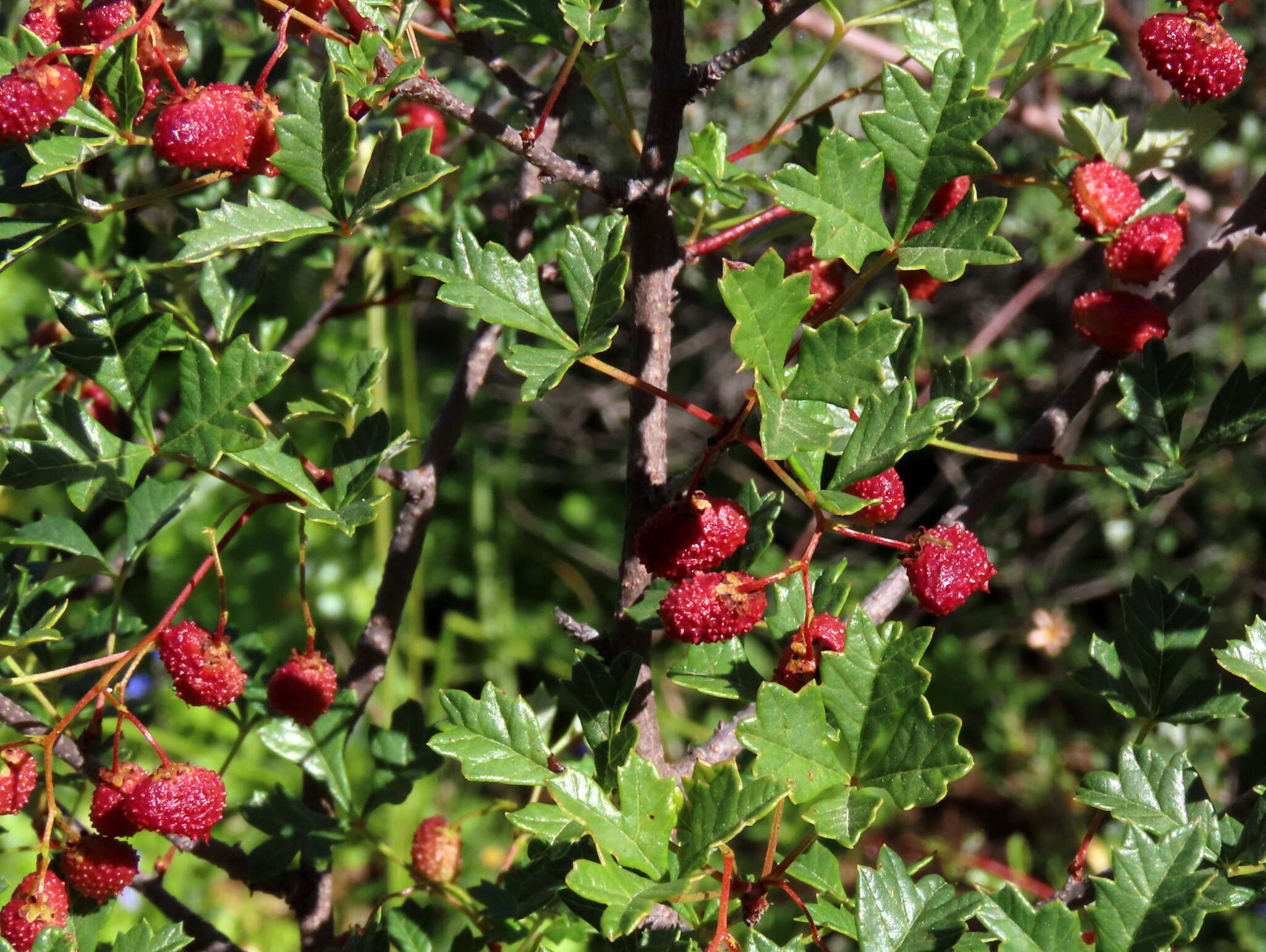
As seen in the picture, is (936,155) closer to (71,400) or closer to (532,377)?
(532,377)

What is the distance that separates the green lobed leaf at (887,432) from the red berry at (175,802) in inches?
22.0

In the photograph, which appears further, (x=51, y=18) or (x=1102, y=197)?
(x=1102, y=197)

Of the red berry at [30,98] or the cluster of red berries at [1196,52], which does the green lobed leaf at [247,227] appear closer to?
the red berry at [30,98]

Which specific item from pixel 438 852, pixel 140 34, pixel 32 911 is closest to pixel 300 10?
pixel 140 34

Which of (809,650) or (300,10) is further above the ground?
(300,10)

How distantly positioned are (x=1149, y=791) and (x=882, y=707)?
0.27 metres

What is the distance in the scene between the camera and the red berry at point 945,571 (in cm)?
81

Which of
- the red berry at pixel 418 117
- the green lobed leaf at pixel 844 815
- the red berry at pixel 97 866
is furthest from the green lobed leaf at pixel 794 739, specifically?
the red berry at pixel 418 117

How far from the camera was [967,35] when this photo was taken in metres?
0.90

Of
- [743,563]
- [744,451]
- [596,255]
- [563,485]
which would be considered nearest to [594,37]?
[596,255]

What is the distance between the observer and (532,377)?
718 millimetres

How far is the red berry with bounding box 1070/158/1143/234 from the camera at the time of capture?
37.9 inches

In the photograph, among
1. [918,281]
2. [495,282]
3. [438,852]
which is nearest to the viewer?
[495,282]

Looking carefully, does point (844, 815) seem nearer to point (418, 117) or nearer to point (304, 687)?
point (304, 687)
